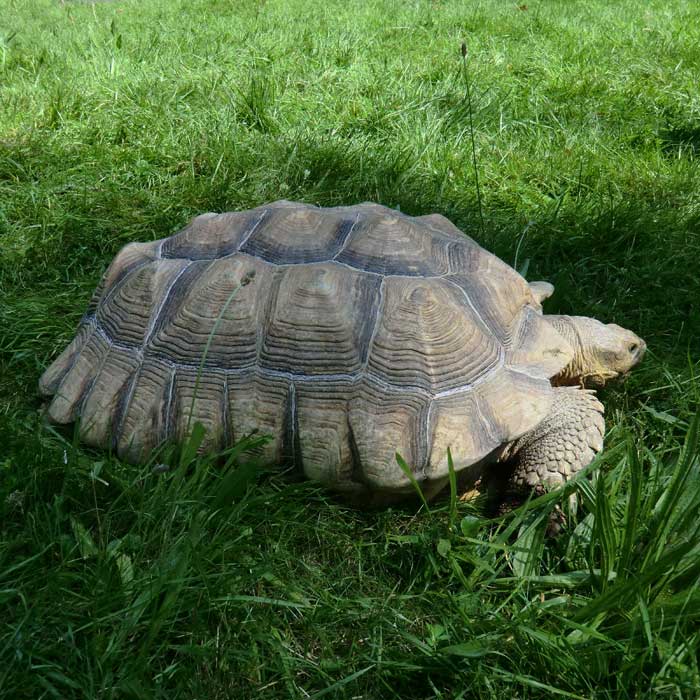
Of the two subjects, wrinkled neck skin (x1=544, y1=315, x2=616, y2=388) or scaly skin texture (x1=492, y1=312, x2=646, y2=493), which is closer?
scaly skin texture (x1=492, y1=312, x2=646, y2=493)

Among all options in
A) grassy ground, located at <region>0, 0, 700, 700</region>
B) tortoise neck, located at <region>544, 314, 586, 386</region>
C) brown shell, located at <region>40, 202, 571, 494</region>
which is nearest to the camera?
grassy ground, located at <region>0, 0, 700, 700</region>

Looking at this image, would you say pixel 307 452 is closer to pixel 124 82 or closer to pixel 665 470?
Result: pixel 665 470

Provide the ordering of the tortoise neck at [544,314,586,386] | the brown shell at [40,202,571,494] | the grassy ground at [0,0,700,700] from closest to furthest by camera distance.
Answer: the grassy ground at [0,0,700,700]
the brown shell at [40,202,571,494]
the tortoise neck at [544,314,586,386]

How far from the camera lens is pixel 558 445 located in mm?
2225

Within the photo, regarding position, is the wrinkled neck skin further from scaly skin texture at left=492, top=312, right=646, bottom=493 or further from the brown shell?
the brown shell

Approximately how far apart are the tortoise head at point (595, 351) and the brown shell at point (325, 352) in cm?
15

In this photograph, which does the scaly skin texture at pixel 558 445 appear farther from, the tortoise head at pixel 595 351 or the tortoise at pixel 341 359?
the tortoise head at pixel 595 351

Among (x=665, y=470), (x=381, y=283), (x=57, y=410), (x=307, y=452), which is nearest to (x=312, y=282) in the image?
(x=381, y=283)

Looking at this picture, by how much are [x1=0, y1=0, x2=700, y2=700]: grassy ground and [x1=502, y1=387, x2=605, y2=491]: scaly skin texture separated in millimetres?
119

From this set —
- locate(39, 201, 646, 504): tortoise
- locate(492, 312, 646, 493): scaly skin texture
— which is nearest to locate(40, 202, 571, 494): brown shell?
locate(39, 201, 646, 504): tortoise

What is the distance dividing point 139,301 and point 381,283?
857 mm

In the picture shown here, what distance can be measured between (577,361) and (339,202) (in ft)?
5.72

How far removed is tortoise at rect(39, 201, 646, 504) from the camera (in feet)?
7.13

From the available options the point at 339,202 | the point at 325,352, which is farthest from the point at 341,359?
the point at 339,202
